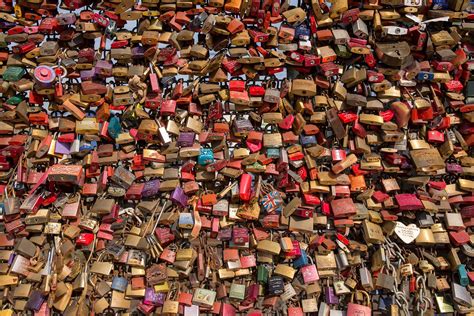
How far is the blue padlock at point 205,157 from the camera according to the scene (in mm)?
3455

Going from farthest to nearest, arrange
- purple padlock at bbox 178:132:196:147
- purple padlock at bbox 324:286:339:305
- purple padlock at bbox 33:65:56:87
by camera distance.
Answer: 1. purple padlock at bbox 324:286:339:305
2. purple padlock at bbox 178:132:196:147
3. purple padlock at bbox 33:65:56:87

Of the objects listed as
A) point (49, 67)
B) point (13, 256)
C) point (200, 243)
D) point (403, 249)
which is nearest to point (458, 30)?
point (403, 249)

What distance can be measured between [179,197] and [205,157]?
1.12 ft

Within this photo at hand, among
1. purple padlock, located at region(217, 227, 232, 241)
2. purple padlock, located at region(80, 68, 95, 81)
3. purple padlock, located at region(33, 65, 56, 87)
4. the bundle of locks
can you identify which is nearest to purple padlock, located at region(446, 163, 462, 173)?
the bundle of locks

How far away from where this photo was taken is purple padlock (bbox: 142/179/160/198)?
11.3ft

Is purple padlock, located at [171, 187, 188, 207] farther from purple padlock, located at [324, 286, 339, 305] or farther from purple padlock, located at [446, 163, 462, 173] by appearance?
purple padlock, located at [446, 163, 462, 173]

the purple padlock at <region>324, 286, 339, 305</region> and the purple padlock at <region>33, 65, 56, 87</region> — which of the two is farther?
the purple padlock at <region>324, 286, 339, 305</region>

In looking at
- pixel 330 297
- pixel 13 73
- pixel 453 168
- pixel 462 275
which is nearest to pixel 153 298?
pixel 330 297

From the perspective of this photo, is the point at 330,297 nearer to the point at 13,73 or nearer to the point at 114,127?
the point at 114,127

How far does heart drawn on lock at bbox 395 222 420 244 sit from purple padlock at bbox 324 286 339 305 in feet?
2.13

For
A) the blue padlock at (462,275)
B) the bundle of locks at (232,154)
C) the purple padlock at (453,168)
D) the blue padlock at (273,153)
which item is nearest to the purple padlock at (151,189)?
the bundle of locks at (232,154)

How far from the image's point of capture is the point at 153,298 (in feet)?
11.4

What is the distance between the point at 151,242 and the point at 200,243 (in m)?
0.36

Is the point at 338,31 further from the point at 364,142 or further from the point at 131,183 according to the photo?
the point at 131,183
